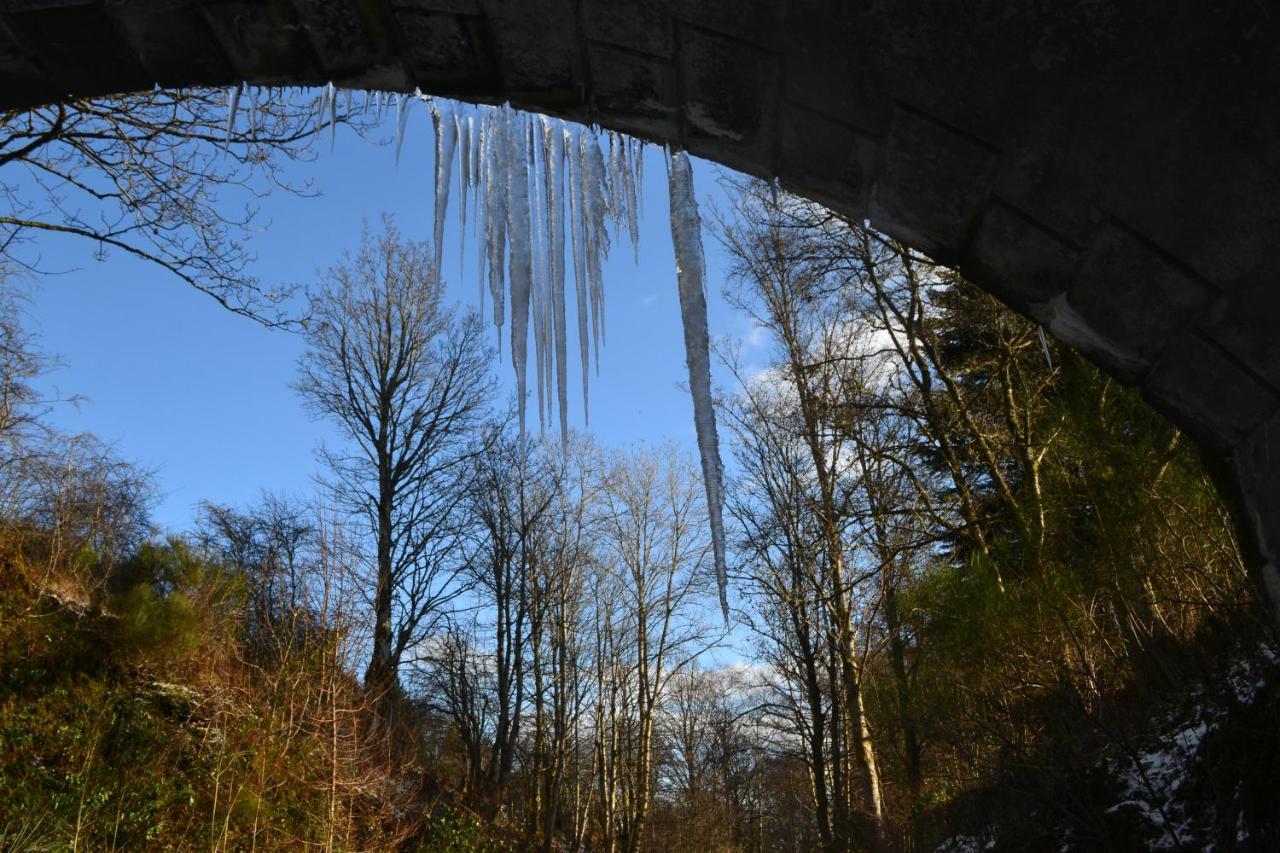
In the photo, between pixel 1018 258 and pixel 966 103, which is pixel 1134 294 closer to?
pixel 1018 258

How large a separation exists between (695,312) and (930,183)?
63.2 inches

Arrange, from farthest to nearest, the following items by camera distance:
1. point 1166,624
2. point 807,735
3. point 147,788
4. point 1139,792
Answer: point 807,735, point 147,788, point 1166,624, point 1139,792

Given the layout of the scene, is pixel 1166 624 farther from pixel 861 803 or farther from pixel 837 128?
pixel 861 803

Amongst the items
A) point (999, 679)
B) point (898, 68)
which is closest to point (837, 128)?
point (898, 68)

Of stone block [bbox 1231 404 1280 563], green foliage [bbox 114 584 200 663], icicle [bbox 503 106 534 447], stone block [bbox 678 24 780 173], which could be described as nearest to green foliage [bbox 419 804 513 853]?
green foliage [bbox 114 584 200 663]

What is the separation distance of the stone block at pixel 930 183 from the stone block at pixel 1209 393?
1.75 feet

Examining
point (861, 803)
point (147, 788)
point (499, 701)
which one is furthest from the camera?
point (499, 701)

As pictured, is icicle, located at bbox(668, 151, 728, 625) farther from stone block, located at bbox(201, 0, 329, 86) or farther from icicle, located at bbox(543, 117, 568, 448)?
stone block, located at bbox(201, 0, 329, 86)

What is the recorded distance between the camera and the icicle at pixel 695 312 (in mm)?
3225

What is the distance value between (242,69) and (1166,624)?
241 inches

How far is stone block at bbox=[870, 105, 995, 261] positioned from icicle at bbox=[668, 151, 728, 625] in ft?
4.36

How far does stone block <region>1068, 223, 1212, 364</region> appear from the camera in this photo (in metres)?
1.76

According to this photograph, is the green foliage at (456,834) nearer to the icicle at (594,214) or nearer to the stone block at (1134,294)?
the icicle at (594,214)

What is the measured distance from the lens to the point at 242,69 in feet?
6.81
